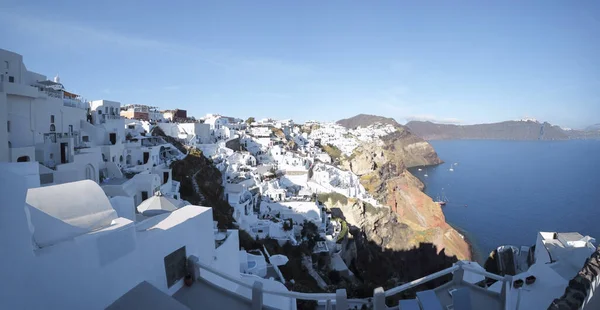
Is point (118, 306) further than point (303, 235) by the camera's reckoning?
No

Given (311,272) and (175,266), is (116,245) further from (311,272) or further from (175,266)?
(311,272)

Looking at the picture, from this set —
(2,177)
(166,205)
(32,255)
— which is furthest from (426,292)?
(166,205)

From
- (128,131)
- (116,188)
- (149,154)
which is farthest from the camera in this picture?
(128,131)

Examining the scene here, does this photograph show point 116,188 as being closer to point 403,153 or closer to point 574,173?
point 403,153

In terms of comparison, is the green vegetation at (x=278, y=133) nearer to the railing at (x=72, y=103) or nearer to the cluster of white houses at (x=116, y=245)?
the cluster of white houses at (x=116, y=245)

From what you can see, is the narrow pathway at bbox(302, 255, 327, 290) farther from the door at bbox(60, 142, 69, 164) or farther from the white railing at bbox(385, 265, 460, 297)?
the white railing at bbox(385, 265, 460, 297)

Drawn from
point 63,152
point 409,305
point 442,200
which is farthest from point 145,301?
point 442,200

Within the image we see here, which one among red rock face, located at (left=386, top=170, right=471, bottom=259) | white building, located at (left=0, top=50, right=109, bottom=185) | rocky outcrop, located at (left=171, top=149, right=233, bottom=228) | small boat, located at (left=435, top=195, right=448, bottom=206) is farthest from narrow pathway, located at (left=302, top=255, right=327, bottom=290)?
small boat, located at (left=435, top=195, right=448, bottom=206)
